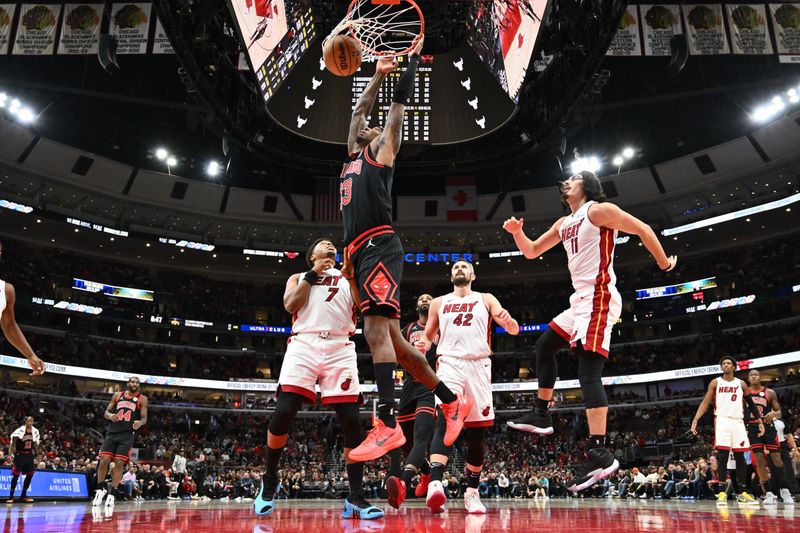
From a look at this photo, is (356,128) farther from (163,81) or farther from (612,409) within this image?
(612,409)

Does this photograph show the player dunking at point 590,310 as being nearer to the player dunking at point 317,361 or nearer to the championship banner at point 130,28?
the player dunking at point 317,361

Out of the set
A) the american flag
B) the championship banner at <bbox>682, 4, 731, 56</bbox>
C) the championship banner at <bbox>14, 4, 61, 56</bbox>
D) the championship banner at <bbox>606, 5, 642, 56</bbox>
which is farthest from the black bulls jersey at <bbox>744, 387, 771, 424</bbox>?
the american flag

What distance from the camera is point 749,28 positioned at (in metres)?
17.7

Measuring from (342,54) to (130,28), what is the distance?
1527cm

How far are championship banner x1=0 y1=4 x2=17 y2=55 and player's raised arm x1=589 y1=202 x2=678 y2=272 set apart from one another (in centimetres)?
1840

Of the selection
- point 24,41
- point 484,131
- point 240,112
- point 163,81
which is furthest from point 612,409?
point 24,41

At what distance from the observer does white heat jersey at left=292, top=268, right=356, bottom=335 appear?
5.46m

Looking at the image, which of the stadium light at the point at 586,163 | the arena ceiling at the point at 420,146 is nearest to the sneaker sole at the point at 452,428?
the arena ceiling at the point at 420,146

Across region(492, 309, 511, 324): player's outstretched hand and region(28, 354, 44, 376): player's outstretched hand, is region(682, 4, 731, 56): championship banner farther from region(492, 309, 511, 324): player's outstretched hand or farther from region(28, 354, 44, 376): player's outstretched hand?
region(28, 354, 44, 376): player's outstretched hand

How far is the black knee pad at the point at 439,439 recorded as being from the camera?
624cm

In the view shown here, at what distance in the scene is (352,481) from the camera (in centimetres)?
500

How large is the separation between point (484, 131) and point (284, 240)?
1978cm

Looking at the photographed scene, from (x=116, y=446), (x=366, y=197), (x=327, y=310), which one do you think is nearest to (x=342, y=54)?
(x=366, y=197)

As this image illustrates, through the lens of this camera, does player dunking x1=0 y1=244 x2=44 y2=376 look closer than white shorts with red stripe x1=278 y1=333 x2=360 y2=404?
No
